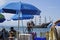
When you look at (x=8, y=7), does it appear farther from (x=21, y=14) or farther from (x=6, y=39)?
(x=6, y=39)

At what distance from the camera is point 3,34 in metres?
10.0

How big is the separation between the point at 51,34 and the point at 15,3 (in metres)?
4.87

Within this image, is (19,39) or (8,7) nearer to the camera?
(19,39)

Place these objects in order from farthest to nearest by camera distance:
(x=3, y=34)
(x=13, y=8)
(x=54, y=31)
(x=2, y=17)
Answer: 1. (x=2, y=17)
2. (x=13, y=8)
3. (x=3, y=34)
4. (x=54, y=31)

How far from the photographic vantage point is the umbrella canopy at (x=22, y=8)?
12.0 meters

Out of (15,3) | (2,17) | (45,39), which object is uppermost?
(15,3)

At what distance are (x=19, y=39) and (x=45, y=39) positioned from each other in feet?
4.86

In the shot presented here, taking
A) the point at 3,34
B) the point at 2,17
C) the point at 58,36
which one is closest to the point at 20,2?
the point at 2,17

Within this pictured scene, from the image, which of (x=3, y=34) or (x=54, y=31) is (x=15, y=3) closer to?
(x=3, y=34)

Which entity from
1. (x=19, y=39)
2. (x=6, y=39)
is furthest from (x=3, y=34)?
(x=19, y=39)

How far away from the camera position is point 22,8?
39.4 feet

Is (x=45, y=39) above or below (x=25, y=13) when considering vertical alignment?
below

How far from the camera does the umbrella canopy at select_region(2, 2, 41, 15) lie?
473 inches

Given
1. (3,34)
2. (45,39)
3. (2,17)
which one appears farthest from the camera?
(2,17)
